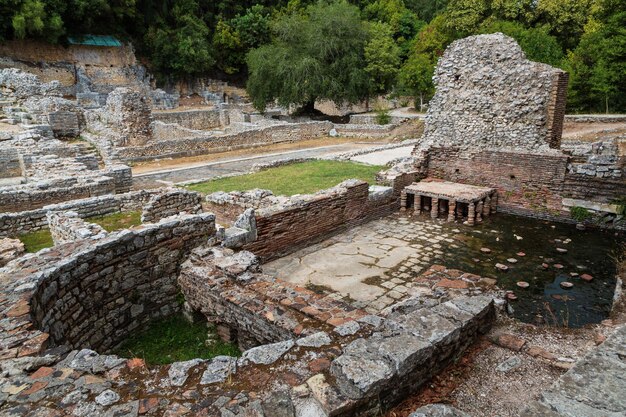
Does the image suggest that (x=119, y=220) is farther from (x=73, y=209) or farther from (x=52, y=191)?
(x=52, y=191)

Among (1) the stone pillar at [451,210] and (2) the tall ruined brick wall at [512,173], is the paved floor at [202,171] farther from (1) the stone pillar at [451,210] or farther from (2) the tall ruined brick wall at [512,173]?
(1) the stone pillar at [451,210]

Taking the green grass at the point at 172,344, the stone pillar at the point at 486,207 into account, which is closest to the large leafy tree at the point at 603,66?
the stone pillar at the point at 486,207

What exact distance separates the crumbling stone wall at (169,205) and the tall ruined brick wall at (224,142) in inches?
306

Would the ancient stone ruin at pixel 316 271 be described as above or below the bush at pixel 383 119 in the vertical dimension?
below

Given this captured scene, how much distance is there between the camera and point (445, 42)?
35.4 m

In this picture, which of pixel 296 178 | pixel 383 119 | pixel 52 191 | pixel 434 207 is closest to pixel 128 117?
pixel 296 178

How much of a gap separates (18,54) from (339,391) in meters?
45.0

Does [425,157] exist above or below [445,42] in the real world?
below

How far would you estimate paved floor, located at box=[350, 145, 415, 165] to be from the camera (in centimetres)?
1663

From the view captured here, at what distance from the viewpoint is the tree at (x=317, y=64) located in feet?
97.4

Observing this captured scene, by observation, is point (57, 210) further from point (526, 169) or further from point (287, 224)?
point (526, 169)

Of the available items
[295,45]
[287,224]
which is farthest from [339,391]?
[295,45]

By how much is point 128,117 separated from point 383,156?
12169 millimetres

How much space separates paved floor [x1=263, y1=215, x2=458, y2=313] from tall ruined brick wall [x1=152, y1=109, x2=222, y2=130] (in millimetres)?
25821
